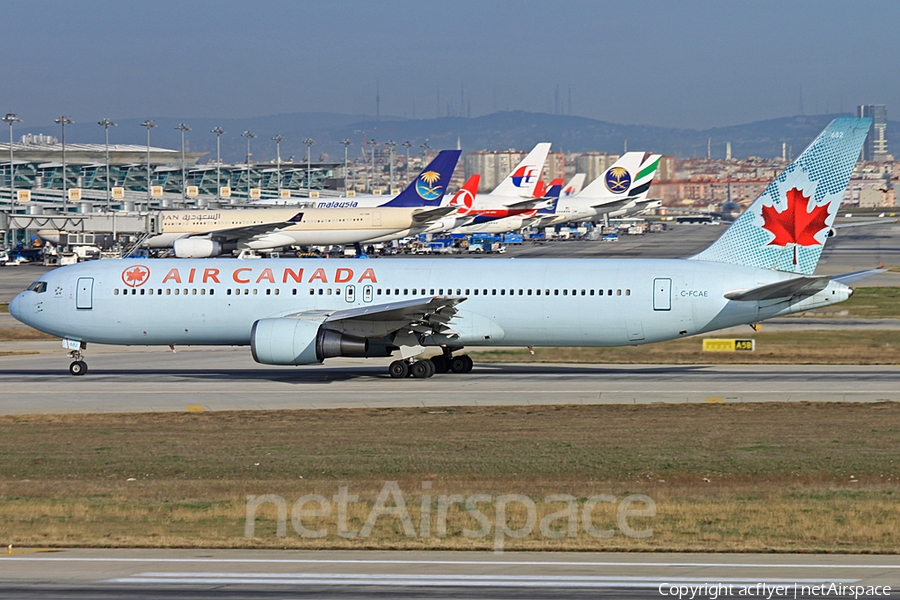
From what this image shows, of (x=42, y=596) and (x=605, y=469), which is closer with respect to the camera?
(x=42, y=596)

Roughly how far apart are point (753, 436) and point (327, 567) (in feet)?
49.3

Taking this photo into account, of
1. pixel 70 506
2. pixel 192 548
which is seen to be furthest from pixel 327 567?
pixel 70 506

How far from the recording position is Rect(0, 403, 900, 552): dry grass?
1602 cm

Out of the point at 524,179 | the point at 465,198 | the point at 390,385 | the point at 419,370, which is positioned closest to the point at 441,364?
the point at 419,370

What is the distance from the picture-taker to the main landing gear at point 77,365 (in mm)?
38906

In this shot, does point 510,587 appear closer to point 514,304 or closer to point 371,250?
point 514,304

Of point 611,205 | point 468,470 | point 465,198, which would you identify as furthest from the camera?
point 611,205

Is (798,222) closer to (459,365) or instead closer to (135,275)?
(459,365)

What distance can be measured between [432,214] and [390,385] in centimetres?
7031

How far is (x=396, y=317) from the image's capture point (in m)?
36.2

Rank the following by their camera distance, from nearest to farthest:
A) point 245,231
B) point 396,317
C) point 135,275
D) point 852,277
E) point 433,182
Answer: point 396,317 < point 852,277 < point 135,275 < point 245,231 < point 433,182

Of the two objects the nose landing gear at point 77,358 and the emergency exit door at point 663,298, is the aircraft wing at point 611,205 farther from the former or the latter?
the nose landing gear at point 77,358

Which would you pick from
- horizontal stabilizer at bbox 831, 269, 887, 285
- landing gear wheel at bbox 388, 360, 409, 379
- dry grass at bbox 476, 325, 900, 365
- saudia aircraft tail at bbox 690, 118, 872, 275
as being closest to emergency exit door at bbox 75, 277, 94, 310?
landing gear wheel at bbox 388, 360, 409, 379

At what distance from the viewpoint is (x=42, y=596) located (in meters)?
12.6
